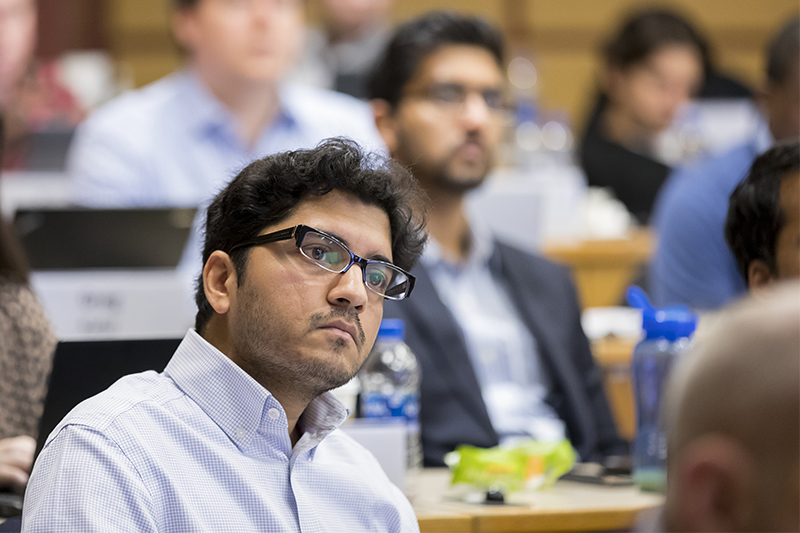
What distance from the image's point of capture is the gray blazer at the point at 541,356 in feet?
6.75

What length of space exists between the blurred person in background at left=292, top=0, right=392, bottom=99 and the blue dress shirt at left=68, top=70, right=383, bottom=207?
1.80 meters

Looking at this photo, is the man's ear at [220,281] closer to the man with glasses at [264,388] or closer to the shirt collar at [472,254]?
the man with glasses at [264,388]

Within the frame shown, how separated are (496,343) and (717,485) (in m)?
1.83

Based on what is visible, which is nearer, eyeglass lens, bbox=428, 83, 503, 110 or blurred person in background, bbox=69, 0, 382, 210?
eyeglass lens, bbox=428, 83, 503, 110

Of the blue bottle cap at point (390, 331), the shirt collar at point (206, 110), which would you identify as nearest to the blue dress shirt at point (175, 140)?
the shirt collar at point (206, 110)

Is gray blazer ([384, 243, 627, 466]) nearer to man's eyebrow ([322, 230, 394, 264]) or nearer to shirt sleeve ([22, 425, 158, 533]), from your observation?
man's eyebrow ([322, 230, 394, 264])

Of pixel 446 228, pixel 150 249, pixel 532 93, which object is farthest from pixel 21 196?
pixel 532 93

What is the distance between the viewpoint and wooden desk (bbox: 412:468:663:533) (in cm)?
148

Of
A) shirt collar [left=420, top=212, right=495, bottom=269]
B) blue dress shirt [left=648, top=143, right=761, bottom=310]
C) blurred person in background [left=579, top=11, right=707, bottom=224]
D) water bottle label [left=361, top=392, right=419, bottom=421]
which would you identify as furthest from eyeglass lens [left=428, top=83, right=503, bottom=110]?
blurred person in background [left=579, top=11, right=707, bottom=224]

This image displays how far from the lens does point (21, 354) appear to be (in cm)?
179

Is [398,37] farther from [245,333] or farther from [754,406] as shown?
[754,406]

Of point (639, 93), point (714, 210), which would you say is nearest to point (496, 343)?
point (714, 210)

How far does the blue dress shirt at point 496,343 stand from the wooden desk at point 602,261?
1125mm

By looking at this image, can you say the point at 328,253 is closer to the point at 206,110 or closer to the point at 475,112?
the point at 475,112
